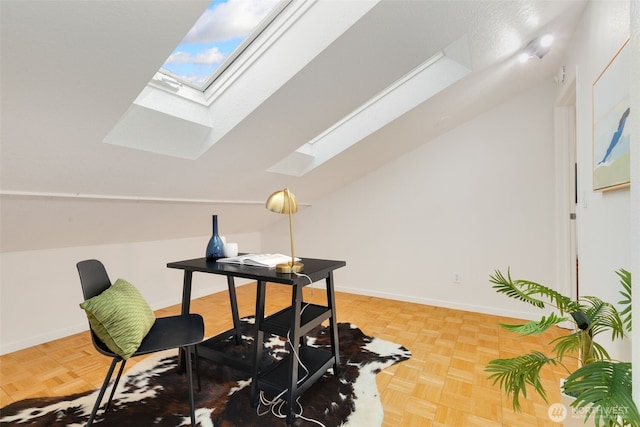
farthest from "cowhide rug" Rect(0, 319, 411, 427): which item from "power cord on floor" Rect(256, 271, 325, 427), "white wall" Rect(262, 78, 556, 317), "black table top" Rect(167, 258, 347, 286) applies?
"white wall" Rect(262, 78, 556, 317)

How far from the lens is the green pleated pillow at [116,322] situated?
1342mm

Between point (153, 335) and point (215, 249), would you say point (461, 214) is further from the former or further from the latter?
point (153, 335)

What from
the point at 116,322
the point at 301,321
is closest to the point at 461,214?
the point at 301,321

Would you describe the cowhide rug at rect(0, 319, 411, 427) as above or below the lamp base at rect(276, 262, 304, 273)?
below

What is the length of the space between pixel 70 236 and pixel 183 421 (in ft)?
6.14

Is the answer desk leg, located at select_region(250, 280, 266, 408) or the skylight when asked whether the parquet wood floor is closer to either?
desk leg, located at select_region(250, 280, 266, 408)

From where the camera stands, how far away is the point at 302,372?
174cm

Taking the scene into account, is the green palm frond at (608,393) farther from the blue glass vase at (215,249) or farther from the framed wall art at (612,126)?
the blue glass vase at (215,249)

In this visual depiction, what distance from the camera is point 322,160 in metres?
3.04

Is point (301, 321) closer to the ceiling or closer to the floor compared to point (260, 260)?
closer to the floor

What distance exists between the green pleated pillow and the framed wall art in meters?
2.21

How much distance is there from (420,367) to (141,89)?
92.5 inches

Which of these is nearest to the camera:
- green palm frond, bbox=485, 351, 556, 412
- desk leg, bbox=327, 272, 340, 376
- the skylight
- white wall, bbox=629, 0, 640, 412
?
white wall, bbox=629, 0, 640, 412

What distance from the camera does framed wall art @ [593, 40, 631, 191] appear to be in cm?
123
